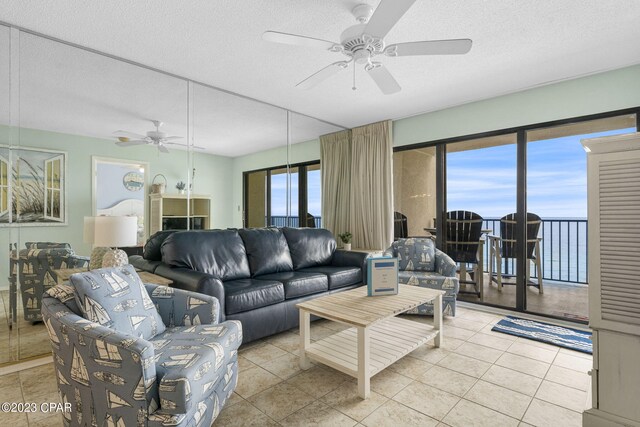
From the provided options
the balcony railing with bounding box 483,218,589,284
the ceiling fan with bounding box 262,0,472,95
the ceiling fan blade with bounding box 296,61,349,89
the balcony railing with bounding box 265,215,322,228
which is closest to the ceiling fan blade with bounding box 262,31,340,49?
the ceiling fan with bounding box 262,0,472,95

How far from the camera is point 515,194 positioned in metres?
3.77

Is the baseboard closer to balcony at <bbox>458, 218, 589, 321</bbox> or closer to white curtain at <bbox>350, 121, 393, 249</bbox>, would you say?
balcony at <bbox>458, 218, 589, 321</bbox>

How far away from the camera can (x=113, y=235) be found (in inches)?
92.7

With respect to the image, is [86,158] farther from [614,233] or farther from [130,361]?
[614,233]

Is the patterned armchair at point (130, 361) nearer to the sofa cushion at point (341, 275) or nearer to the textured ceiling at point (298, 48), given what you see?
the sofa cushion at point (341, 275)

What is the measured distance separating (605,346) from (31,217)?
3.80 metres

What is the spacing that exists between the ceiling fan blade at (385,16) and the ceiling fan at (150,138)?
91.0 inches

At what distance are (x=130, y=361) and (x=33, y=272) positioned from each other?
2.03 meters

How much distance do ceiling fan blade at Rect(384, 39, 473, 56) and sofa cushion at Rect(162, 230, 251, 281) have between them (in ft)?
7.35

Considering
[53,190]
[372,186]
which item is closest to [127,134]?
[53,190]

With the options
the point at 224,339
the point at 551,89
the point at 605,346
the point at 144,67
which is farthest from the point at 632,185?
the point at 144,67

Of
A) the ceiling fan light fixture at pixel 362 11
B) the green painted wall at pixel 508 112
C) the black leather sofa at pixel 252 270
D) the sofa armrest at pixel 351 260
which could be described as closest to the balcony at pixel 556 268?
the green painted wall at pixel 508 112

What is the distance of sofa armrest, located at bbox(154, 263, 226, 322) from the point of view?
7.86 feet

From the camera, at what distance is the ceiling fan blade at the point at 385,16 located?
5.45ft
